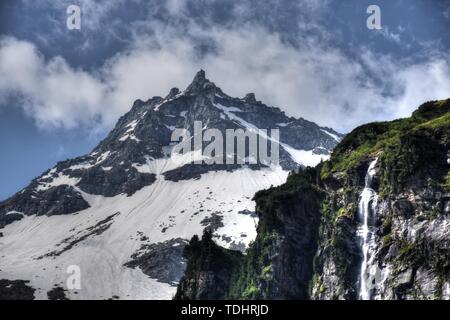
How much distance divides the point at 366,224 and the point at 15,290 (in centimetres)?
12332

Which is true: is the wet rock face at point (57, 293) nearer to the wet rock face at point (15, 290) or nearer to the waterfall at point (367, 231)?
the wet rock face at point (15, 290)

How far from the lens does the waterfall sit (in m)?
76.8

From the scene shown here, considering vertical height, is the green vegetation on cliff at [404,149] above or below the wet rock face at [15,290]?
above

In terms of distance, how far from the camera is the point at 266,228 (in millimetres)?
97062

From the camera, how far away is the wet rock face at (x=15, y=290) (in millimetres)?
157125

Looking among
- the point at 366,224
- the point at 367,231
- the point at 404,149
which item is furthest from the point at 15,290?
the point at 404,149

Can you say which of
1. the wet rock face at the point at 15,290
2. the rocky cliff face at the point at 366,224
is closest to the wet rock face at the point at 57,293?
the wet rock face at the point at 15,290

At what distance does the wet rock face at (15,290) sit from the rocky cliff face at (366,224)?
8514 centimetres

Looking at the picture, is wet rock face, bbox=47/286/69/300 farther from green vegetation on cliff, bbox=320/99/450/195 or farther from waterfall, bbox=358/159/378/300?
waterfall, bbox=358/159/378/300

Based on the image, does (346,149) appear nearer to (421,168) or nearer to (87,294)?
(421,168)

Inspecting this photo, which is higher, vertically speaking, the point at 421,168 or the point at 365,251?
the point at 421,168

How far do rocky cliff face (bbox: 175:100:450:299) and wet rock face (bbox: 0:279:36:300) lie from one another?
85.1 m
